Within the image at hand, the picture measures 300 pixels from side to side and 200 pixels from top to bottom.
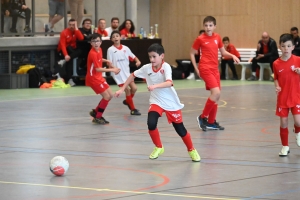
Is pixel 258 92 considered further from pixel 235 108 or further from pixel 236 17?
pixel 236 17

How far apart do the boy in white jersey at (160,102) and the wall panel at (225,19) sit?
2003 centimetres

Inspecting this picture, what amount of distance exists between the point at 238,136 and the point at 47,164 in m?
4.26

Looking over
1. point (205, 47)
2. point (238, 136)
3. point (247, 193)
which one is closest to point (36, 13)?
point (205, 47)

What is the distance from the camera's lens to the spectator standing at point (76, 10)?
28172 millimetres

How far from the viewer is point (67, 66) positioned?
27109 millimetres

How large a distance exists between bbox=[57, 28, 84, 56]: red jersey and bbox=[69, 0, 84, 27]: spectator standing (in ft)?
5.41

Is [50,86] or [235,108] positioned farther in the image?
[50,86]

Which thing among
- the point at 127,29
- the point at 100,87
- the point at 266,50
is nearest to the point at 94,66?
the point at 100,87

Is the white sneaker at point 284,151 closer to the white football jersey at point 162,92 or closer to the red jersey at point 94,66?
the white football jersey at point 162,92

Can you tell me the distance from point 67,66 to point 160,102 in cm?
1665

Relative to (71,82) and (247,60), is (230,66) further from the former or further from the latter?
(71,82)

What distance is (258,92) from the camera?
77.6 feet

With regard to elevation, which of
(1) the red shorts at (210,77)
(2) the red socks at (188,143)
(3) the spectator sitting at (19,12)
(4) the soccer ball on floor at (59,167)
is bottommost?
(4) the soccer ball on floor at (59,167)

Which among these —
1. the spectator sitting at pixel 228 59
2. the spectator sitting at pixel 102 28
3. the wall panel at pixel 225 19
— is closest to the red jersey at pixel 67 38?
the spectator sitting at pixel 102 28
